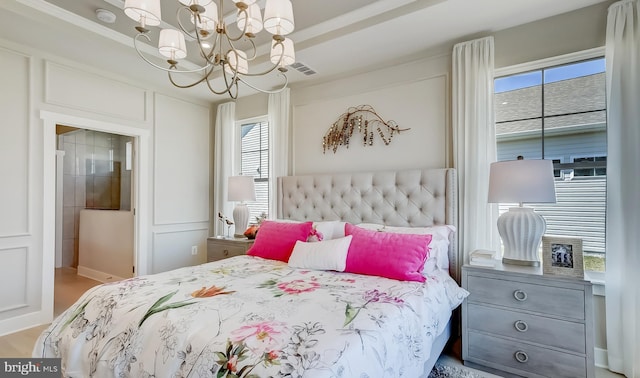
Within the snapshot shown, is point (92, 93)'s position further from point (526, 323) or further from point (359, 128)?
point (526, 323)

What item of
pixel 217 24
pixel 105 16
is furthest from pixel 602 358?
pixel 105 16

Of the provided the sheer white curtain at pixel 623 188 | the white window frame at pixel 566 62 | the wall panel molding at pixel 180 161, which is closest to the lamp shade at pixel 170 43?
the wall panel molding at pixel 180 161

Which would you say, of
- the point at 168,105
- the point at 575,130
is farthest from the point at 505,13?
the point at 168,105

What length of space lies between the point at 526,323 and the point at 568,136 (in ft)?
4.73

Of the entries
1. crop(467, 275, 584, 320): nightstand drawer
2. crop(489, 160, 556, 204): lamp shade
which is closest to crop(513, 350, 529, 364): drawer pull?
crop(467, 275, 584, 320): nightstand drawer

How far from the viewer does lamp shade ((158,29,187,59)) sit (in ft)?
6.52

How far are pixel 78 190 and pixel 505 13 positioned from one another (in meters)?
6.57

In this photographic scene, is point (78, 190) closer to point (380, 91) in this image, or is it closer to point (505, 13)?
point (380, 91)

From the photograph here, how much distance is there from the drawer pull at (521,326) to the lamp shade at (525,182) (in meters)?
0.80

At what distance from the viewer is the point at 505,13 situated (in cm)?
234

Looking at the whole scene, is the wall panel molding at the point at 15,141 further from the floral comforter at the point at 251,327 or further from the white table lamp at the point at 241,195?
the white table lamp at the point at 241,195

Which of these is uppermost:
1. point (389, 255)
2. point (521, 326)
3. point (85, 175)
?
point (85, 175)

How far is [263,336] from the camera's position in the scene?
1.21 metres

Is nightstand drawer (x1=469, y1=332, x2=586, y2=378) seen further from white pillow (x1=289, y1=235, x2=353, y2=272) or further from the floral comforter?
white pillow (x1=289, y1=235, x2=353, y2=272)
